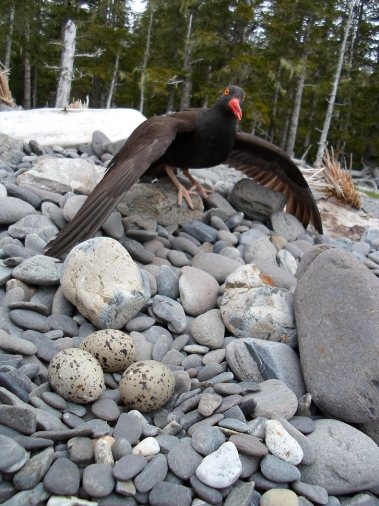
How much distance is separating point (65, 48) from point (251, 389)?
34.5ft

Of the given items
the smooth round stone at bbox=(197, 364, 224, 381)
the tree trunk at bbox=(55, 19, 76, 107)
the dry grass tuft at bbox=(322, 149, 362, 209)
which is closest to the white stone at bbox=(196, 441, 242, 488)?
the smooth round stone at bbox=(197, 364, 224, 381)

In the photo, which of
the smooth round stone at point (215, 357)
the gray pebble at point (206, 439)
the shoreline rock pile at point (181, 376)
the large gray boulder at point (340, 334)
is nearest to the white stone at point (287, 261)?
the shoreline rock pile at point (181, 376)

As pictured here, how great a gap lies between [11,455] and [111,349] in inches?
28.9

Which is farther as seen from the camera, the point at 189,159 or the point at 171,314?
the point at 189,159

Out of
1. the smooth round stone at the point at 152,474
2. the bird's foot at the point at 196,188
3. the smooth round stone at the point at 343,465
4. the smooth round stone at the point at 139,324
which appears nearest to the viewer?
the smooth round stone at the point at 152,474

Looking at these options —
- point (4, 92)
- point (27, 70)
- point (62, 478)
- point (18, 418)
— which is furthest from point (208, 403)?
point (27, 70)

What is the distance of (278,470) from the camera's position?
6.53ft

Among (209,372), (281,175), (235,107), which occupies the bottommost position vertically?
(209,372)

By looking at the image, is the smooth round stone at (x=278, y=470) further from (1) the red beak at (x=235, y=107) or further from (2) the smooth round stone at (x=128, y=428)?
(1) the red beak at (x=235, y=107)

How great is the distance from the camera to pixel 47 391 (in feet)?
7.25

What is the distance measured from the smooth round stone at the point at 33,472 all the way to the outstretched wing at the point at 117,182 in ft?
4.47

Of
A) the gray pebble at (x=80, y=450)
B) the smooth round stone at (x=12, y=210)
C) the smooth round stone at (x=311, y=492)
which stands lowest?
the smooth round stone at (x=311, y=492)

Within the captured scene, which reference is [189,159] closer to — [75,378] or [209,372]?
[209,372]

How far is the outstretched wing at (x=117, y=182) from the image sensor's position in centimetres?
294
